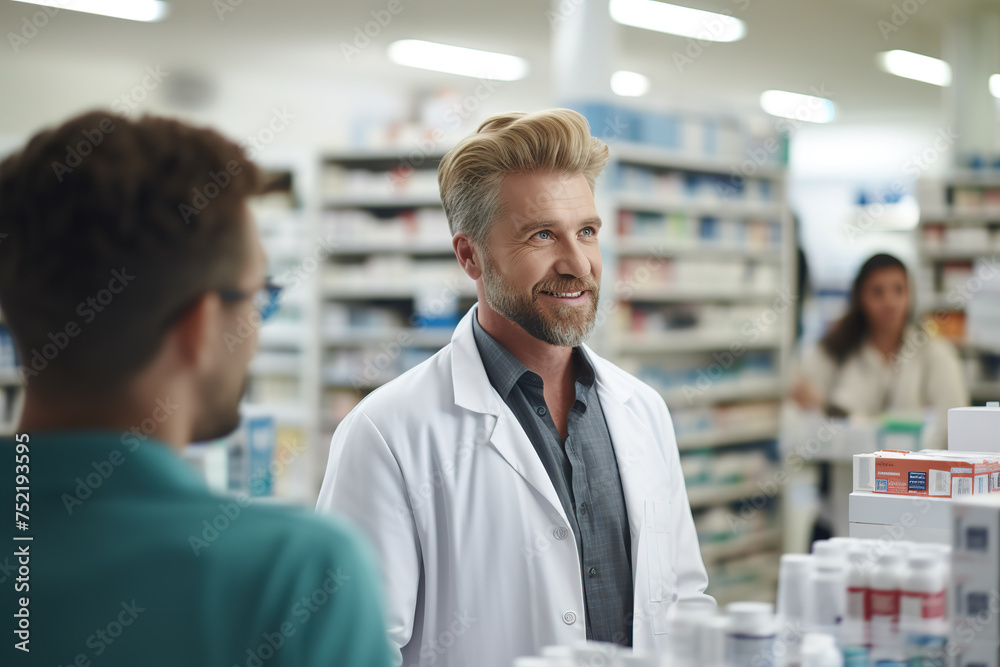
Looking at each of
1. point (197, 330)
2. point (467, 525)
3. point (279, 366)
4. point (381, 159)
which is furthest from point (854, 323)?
point (279, 366)

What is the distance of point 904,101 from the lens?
11.6 m

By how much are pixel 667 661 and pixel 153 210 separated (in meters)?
0.82

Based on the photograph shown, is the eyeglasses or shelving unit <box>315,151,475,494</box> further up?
shelving unit <box>315,151,475,494</box>

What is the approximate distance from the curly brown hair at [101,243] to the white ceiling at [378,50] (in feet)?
19.3

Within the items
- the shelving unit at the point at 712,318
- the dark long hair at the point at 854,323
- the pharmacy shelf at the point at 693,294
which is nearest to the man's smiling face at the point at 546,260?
the dark long hair at the point at 854,323

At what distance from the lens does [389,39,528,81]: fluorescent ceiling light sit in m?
8.82

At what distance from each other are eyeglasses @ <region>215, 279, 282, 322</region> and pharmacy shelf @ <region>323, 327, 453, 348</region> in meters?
5.59

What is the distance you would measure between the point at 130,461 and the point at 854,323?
4.01m

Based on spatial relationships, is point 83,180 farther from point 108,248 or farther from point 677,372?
point 677,372

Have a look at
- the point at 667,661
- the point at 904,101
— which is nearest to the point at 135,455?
the point at 667,661

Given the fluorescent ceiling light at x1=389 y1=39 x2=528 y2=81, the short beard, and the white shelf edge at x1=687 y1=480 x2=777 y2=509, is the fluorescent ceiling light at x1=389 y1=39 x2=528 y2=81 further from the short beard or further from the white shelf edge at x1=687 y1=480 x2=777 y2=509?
the short beard

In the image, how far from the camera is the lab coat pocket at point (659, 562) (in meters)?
1.86

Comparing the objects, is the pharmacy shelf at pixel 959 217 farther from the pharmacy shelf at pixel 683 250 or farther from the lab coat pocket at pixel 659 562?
the lab coat pocket at pixel 659 562

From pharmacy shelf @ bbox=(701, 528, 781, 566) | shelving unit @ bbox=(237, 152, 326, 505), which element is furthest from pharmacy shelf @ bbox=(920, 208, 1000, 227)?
shelving unit @ bbox=(237, 152, 326, 505)
